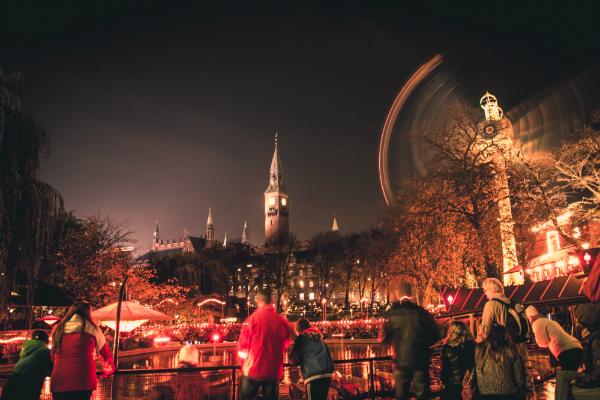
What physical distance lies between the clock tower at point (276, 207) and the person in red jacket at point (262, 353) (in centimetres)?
14195

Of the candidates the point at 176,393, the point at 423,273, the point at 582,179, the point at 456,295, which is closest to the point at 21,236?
the point at 176,393

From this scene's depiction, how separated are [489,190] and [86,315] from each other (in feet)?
93.6

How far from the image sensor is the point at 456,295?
21.7 meters

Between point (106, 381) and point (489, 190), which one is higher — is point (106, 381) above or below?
below

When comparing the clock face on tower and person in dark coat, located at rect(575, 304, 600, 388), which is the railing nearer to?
person in dark coat, located at rect(575, 304, 600, 388)

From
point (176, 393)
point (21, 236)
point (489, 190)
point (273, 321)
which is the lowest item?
point (176, 393)

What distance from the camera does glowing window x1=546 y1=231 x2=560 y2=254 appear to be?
37.2 meters

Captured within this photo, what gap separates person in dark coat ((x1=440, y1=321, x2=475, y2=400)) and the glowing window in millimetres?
33844

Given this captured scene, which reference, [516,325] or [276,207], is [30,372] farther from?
[276,207]

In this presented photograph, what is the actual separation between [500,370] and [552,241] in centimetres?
3761

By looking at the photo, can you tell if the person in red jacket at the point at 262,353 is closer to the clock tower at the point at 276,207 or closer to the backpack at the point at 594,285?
the backpack at the point at 594,285

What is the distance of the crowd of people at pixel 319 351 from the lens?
17.7 feet

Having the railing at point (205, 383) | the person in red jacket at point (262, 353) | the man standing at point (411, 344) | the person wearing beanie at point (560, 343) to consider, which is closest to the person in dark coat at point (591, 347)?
the person wearing beanie at point (560, 343)

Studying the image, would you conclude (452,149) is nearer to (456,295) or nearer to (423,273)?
(456,295)
